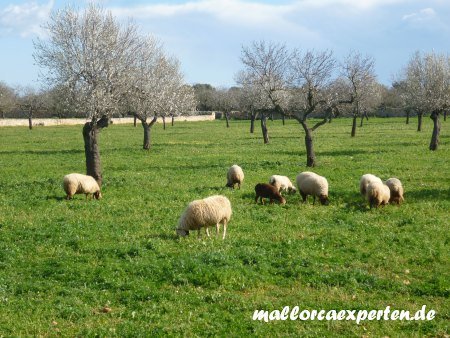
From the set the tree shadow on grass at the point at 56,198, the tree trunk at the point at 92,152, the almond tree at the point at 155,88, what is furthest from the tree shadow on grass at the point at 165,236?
the almond tree at the point at 155,88

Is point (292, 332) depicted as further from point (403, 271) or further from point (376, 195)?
point (376, 195)

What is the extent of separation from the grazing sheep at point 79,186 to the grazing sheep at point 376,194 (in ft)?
36.6

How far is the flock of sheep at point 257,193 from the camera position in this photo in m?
14.6

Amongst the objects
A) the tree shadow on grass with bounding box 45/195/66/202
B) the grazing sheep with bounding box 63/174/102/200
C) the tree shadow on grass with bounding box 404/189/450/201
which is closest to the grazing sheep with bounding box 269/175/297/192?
the tree shadow on grass with bounding box 404/189/450/201

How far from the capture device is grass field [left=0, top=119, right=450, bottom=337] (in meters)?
9.05

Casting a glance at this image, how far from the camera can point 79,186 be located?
2127 cm

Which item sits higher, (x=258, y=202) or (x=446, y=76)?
(x=446, y=76)

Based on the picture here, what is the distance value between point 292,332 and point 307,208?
10363 millimetres

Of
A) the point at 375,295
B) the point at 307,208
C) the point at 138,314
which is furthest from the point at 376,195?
the point at 138,314

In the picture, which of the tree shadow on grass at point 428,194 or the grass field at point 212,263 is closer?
the grass field at point 212,263

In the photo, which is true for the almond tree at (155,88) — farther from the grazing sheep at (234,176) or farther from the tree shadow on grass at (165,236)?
the tree shadow on grass at (165,236)

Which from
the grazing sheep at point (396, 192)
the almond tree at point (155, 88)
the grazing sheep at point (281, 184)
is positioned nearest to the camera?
the grazing sheep at point (396, 192)

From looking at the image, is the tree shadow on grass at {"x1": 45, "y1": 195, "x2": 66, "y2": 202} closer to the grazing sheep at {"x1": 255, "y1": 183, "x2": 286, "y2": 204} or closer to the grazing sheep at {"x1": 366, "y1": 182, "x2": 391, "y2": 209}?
the grazing sheep at {"x1": 255, "y1": 183, "x2": 286, "y2": 204}

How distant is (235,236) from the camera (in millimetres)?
14602
